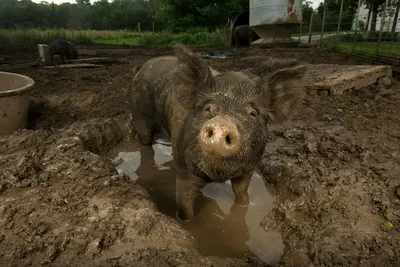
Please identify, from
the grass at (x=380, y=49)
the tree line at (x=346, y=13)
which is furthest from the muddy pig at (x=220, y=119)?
the tree line at (x=346, y=13)

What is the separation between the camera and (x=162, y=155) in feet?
16.4

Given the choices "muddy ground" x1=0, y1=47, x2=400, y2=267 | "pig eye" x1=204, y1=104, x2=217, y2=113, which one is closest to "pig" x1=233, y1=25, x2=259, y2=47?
"muddy ground" x1=0, y1=47, x2=400, y2=267

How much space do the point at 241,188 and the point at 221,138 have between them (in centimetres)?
137

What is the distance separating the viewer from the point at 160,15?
31234 mm

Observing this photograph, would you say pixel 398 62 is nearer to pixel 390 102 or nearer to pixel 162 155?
pixel 390 102

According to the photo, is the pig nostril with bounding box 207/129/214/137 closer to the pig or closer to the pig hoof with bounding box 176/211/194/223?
the pig hoof with bounding box 176/211/194/223

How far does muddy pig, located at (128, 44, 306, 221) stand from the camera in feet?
7.17

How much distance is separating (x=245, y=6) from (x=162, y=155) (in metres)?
29.9

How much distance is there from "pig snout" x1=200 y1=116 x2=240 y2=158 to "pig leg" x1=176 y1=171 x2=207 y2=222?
851 millimetres

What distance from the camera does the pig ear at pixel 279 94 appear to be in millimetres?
2686

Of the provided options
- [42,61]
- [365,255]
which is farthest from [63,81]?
[365,255]

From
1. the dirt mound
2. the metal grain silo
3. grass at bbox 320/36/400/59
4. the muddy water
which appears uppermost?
the metal grain silo

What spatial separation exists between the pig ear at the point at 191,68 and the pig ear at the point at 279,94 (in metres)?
0.47

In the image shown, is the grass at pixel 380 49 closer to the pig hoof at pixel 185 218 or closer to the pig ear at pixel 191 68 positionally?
the pig ear at pixel 191 68
